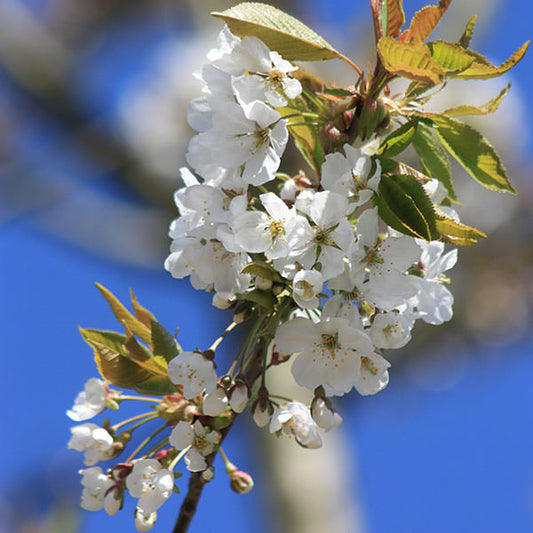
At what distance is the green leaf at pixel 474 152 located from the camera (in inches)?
30.5

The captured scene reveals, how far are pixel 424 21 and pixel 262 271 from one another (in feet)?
1.10

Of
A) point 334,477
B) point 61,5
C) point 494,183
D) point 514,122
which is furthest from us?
point 61,5

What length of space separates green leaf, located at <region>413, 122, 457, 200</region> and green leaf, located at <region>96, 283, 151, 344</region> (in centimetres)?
40

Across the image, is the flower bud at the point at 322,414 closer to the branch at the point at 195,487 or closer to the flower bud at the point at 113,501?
the branch at the point at 195,487

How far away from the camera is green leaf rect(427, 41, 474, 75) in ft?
2.17

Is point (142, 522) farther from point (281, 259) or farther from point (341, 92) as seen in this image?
point (341, 92)

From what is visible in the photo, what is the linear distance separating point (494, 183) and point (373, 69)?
0.65ft

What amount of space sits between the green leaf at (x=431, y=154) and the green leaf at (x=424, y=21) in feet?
0.33

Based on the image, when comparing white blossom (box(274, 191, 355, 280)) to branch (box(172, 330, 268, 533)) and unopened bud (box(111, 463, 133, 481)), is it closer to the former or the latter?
branch (box(172, 330, 268, 533))

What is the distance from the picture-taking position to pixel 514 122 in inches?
210

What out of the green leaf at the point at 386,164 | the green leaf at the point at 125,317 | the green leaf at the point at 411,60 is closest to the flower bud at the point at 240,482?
the green leaf at the point at 125,317

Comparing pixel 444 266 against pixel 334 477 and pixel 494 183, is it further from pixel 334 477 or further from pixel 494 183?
pixel 334 477

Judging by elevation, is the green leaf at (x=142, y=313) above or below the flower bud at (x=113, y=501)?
above

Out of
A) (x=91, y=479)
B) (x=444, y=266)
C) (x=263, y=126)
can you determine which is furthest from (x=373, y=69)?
(x=91, y=479)
